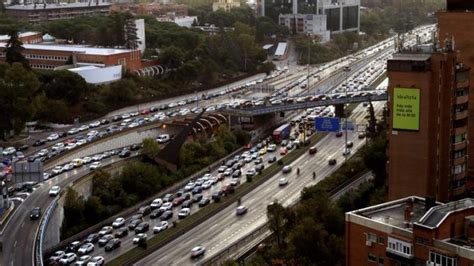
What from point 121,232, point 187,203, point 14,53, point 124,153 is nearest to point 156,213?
point 187,203

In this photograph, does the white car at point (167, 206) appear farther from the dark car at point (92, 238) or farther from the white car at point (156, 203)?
the dark car at point (92, 238)

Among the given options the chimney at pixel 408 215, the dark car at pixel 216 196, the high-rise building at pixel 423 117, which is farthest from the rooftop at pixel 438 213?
the dark car at pixel 216 196

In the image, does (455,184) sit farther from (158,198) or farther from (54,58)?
(54,58)

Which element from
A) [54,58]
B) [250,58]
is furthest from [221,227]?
[250,58]

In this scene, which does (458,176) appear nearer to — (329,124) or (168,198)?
(168,198)

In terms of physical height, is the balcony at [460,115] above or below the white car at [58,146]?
above

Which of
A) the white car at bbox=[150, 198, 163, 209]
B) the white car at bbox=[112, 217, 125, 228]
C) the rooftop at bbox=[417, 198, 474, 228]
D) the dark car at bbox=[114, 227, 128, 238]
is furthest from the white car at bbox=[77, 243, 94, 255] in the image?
the rooftop at bbox=[417, 198, 474, 228]
